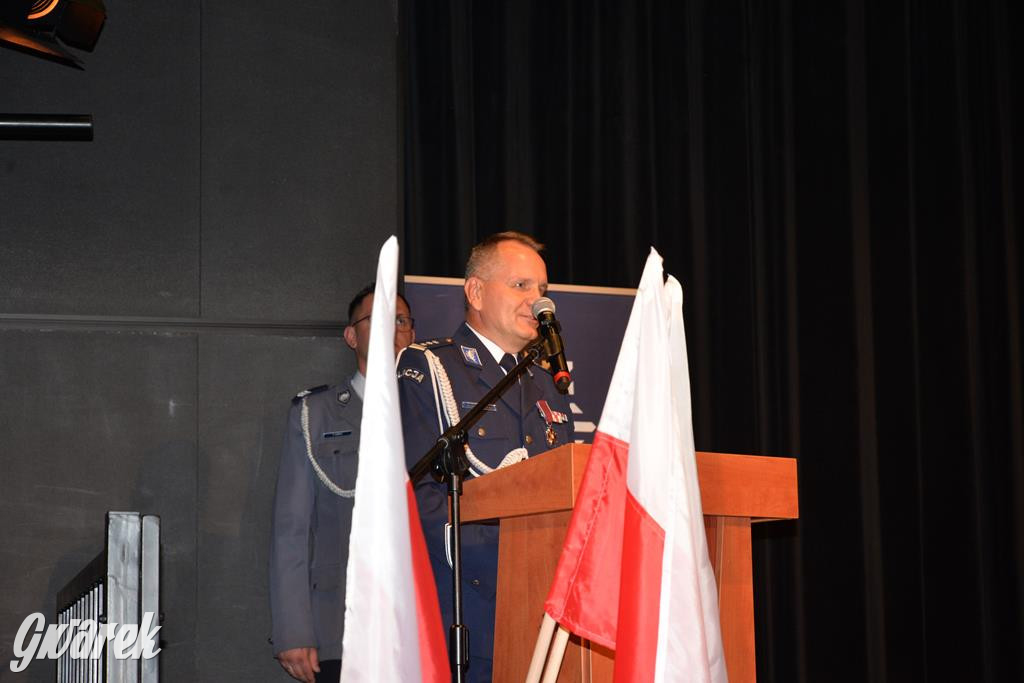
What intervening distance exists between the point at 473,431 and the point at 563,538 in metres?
0.68

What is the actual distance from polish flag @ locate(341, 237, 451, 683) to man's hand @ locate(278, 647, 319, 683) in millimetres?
1586

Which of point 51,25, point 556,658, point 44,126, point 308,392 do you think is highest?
point 51,25

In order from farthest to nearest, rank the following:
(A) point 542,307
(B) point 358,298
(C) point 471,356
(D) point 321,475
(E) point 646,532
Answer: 1. (B) point 358,298
2. (D) point 321,475
3. (C) point 471,356
4. (A) point 542,307
5. (E) point 646,532

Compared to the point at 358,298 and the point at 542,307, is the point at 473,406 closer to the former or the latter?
the point at 542,307

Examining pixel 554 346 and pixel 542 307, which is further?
pixel 542 307

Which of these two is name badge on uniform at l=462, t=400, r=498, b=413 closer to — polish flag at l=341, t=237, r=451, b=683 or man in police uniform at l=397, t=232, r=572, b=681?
man in police uniform at l=397, t=232, r=572, b=681

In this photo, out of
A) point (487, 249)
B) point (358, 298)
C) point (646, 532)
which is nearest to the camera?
point (646, 532)

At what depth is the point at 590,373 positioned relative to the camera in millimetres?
3756

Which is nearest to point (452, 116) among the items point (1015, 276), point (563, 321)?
point (563, 321)

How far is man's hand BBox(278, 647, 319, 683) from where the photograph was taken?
303 cm

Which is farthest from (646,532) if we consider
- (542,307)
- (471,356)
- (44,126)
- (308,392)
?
(308,392)

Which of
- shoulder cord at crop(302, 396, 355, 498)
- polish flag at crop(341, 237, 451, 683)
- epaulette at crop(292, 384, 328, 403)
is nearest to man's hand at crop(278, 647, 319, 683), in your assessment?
shoulder cord at crop(302, 396, 355, 498)

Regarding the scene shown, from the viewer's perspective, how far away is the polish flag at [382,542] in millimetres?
1507

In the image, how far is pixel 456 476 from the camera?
2.02 m
